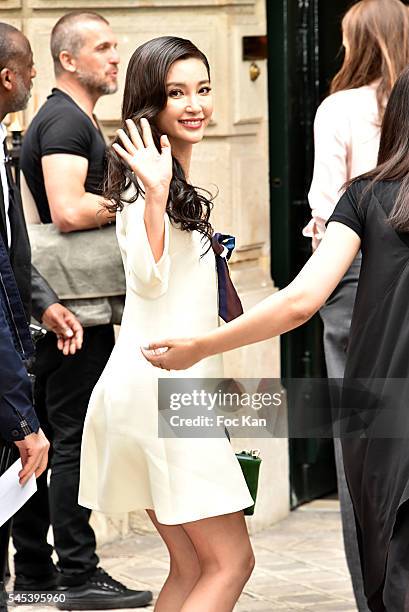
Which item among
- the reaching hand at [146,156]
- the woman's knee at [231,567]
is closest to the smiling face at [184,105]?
the reaching hand at [146,156]

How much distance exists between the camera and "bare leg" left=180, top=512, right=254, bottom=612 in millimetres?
3459

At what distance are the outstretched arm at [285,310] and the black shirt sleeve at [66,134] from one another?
1860mm

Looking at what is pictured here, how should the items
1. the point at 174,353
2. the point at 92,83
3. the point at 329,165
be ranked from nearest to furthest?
the point at 174,353 → the point at 329,165 → the point at 92,83

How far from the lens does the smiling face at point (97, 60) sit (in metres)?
5.18

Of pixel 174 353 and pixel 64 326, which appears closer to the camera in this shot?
pixel 174 353

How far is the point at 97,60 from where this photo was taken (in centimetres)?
A: 520

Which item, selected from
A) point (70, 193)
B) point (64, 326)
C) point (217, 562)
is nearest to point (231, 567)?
point (217, 562)

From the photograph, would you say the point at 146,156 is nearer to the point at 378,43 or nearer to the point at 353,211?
the point at 353,211

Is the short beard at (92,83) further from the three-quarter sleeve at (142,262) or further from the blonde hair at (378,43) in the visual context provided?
the three-quarter sleeve at (142,262)

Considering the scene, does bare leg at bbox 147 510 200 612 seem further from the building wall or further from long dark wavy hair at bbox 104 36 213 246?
the building wall

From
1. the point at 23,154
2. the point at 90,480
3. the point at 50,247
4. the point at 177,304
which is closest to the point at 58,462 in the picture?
the point at 50,247

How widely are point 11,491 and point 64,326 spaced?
1251 mm

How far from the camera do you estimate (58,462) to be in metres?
5.12

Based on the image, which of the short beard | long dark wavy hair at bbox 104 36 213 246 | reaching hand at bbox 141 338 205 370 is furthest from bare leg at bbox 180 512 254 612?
the short beard
